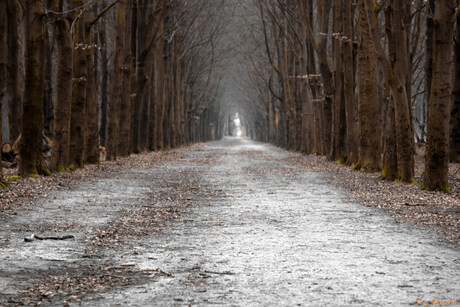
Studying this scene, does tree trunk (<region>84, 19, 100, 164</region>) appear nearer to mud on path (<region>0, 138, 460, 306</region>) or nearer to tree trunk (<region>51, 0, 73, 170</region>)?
tree trunk (<region>51, 0, 73, 170</region>)

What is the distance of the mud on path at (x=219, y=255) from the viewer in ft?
16.7

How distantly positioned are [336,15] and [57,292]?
21.1m

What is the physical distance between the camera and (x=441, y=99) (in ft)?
43.3

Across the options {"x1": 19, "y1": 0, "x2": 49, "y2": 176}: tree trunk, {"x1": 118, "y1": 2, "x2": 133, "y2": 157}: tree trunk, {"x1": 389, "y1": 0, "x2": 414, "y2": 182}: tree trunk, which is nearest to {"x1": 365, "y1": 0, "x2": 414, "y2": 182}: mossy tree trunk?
{"x1": 389, "y1": 0, "x2": 414, "y2": 182}: tree trunk

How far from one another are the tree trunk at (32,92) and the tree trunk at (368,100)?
10.4m

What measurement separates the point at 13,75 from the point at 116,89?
5.79 metres

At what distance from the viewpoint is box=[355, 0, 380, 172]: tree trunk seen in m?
19.4

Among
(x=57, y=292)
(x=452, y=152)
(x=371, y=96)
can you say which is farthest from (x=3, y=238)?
(x=452, y=152)

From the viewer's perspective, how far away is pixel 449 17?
1316cm

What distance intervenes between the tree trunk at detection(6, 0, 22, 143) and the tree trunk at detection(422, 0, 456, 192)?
47.9 ft

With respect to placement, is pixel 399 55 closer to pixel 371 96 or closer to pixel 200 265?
pixel 371 96

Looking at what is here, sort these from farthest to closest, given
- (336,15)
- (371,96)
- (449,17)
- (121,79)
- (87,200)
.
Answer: (121,79), (336,15), (371,96), (449,17), (87,200)

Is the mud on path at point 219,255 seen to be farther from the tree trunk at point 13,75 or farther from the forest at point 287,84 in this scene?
the tree trunk at point 13,75

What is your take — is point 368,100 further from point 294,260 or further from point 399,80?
point 294,260
